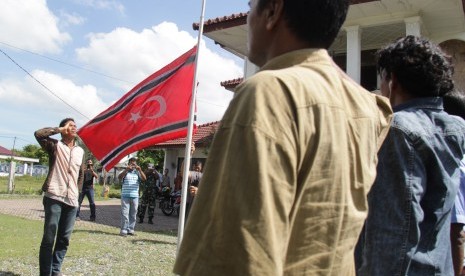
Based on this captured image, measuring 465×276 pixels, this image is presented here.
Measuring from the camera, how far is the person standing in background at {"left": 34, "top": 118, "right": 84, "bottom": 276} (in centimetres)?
476

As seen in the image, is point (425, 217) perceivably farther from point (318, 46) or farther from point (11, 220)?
point (11, 220)

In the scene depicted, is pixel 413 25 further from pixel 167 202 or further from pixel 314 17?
pixel 167 202

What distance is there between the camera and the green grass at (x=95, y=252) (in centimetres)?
618

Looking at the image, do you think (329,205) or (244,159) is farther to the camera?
(329,205)

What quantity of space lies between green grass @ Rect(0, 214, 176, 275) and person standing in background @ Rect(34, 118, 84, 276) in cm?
108

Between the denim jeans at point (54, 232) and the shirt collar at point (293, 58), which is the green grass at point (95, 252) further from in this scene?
the shirt collar at point (293, 58)

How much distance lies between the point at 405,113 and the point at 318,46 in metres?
0.74

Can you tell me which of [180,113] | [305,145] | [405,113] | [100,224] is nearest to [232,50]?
[100,224]

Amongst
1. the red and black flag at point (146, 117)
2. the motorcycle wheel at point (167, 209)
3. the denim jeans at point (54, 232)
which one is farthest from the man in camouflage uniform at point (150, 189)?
the denim jeans at point (54, 232)

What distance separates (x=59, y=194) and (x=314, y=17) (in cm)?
439

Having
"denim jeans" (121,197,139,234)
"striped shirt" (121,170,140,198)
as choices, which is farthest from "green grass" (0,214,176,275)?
"striped shirt" (121,170,140,198)

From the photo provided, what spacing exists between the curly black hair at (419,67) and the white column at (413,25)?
7841 millimetres

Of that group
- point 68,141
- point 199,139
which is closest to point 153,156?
point 199,139

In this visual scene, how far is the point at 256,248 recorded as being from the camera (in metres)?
0.84
